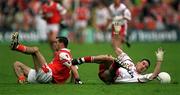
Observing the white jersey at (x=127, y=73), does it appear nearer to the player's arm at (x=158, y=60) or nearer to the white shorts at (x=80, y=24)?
the player's arm at (x=158, y=60)

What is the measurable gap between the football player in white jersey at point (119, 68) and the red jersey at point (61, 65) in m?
0.24

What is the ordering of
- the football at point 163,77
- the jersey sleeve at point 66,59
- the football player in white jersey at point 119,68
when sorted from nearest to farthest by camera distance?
the jersey sleeve at point 66,59, the football player in white jersey at point 119,68, the football at point 163,77

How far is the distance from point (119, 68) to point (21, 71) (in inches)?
97.4

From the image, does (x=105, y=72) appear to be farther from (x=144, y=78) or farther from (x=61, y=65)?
(x=61, y=65)

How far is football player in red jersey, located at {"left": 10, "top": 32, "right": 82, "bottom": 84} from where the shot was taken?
1770cm

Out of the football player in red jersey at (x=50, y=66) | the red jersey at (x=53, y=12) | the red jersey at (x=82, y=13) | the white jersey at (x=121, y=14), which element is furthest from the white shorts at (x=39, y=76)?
the red jersey at (x=82, y=13)

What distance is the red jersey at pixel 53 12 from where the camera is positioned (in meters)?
30.2

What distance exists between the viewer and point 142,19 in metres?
43.8

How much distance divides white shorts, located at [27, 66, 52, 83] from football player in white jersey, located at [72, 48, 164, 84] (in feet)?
2.33

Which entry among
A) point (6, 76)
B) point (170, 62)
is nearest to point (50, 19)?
point (170, 62)

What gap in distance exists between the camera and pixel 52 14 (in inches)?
1207

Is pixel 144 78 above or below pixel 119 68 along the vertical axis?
below

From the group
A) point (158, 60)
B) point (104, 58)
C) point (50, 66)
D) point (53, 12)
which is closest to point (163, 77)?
point (158, 60)

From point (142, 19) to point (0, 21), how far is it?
8602 mm
